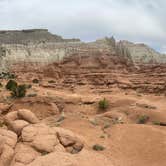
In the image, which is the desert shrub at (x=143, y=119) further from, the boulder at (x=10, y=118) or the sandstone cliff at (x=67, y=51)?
the sandstone cliff at (x=67, y=51)

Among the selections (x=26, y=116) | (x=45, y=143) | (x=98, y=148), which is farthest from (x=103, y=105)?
(x=45, y=143)

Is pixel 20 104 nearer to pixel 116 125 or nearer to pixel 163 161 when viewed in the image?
pixel 116 125

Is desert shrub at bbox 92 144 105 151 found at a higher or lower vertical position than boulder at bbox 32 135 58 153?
lower

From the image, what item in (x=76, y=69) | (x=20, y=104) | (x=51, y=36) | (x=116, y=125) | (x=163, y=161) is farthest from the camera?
(x=51, y=36)

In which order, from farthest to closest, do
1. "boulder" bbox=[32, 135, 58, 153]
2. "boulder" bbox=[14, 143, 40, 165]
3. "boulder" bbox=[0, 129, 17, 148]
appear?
"boulder" bbox=[0, 129, 17, 148]
"boulder" bbox=[32, 135, 58, 153]
"boulder" bbox=[14, 143, 40, 165]

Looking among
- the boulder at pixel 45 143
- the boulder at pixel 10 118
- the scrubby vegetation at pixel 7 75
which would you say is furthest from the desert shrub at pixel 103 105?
the scrubby vegetation at pixel 7 75

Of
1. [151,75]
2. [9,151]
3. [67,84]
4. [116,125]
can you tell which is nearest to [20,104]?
[116,125]

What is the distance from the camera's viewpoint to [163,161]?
12.5m

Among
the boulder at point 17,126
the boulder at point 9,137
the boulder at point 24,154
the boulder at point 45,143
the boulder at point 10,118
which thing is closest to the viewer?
the boulder at point 24,154

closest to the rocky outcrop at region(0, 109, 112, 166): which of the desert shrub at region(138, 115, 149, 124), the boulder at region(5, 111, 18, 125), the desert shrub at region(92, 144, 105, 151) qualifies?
the boulder at region(5, 111, 18, 125)

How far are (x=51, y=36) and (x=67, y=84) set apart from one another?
100 feet

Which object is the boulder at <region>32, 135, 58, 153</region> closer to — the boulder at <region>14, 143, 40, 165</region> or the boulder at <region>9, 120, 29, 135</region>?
the boulder at <region>14, 143, 40, 165</region>

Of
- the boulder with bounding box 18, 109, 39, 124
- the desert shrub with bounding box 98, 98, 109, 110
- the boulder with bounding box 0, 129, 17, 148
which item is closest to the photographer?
the boulder with bounding box 0, 129, 17, 148

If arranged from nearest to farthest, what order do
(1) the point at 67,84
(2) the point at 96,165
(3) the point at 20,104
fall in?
1. (2) the point at 96,165
2. (3) the point at 20,104
3. (1) the point at 67,84
